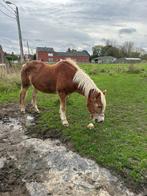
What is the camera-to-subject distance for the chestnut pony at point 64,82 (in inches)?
231

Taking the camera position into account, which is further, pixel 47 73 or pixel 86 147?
pixel 47 73

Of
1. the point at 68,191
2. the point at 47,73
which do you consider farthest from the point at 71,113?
the point at 68,191

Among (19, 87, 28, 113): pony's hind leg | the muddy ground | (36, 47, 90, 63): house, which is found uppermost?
(19, 87, 28, 113): pony's hind leg

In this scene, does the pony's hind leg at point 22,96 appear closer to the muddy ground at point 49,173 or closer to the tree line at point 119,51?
the muddy ground at point 49,173

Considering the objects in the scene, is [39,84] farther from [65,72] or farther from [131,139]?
[131,139]

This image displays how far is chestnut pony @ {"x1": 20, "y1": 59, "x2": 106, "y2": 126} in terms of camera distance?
19.2ft

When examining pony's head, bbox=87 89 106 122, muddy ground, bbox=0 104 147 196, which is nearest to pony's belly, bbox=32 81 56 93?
pony's head, bbox=87 89 106 122

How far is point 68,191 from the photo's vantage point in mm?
3857

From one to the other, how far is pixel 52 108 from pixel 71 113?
903 mm

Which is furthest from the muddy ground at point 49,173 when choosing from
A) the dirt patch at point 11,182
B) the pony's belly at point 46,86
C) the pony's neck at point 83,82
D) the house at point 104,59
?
the house at point 104,59

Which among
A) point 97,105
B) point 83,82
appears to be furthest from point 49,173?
point 83,82

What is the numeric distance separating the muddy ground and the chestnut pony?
107cm

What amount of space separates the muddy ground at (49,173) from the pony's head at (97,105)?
0.98 m

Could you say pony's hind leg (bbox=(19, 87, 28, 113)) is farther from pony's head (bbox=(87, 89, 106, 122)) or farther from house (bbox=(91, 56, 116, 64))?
house (bbox=(91, 56, 116, 64))
